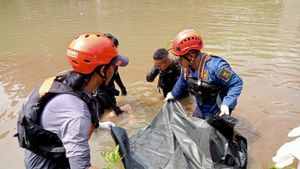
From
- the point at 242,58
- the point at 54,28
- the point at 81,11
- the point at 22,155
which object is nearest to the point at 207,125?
the point at 22,155

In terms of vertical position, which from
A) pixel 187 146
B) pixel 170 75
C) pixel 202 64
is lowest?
pixel 170 75

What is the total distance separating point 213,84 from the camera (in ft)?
11.8

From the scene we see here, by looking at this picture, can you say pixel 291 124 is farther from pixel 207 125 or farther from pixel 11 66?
pixel 11 66

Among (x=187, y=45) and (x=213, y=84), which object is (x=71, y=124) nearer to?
(x=187, y=45)

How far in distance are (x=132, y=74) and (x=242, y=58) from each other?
2310mm

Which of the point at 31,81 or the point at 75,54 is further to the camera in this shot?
the point at 31,81

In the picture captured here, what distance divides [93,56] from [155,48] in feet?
20.2

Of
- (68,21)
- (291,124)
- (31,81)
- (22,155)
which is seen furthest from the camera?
(68,21)

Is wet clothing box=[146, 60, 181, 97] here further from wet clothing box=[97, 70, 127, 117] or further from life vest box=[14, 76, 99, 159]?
Result: life vest box=[14, 76, 99, 159]

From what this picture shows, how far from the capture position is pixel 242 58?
7.14 m

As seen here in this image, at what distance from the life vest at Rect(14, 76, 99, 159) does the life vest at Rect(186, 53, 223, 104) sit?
1904 mm

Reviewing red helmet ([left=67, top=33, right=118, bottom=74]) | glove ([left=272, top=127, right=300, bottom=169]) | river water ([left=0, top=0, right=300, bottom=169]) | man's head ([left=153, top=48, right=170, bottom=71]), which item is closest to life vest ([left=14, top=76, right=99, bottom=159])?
red helmet ([left=67, top=33, right=118, bottom=74])

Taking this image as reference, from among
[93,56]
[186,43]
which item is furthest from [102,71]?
[186,43]

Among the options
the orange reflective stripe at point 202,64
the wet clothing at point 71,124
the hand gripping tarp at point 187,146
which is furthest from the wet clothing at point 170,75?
the wet clothing at point 71,124
